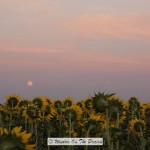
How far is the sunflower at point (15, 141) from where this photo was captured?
4430mm

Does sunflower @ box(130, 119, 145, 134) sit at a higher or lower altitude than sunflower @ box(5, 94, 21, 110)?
lower

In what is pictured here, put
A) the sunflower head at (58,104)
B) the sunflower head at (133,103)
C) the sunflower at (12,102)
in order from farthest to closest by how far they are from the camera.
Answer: the sunflower head at (133,103) → the sunflower head at (58,104) → the sunflower at (12,102)

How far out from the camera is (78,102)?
2042cm

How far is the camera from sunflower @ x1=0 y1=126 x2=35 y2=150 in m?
4.43

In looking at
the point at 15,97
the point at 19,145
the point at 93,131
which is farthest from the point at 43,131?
the point at 19,145

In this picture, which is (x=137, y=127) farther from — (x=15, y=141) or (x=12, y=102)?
(x=15, y=141)

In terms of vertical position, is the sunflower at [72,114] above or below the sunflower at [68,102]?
below

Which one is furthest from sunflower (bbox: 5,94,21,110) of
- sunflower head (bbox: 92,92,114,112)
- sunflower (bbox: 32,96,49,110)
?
sunflower head (bbox: 92,92,114,112)

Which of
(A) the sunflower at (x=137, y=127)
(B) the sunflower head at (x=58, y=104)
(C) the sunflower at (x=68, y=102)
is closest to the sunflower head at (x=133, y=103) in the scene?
(C) the sunflower at (x=68, y=102)

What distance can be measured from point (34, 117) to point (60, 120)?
2.73 m

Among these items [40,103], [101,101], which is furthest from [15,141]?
[40,103]

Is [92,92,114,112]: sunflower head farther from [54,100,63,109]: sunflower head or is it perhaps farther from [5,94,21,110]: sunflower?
[54,100,63,109]: sunflower head

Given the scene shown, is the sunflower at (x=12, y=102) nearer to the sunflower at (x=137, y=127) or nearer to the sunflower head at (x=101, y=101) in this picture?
the sunflower at (x=137, y=127)

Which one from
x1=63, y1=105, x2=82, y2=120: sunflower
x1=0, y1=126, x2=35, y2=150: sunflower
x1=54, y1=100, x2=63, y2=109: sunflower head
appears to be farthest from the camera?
x1=54, y1=100, x2=63, y2=109: sunflower head
